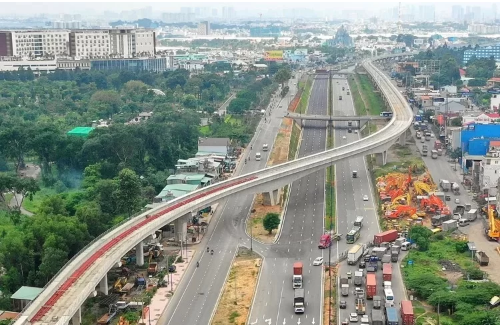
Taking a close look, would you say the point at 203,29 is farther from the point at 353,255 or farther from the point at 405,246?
the point at 353,255

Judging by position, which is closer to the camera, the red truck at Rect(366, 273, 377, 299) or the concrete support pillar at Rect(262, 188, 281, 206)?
the red truck at Rect(366, 273, 377, 299)

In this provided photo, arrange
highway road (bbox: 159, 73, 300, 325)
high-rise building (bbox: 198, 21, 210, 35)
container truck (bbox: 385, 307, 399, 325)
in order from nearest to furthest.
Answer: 1. container truck (bbox: 385, 307, 399, 325)
2. highway road (bbox: 159, 73, 300, 325)
3. high-rise building (bbox: 198, 21, 210, 35)

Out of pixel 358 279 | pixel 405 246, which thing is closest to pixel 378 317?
pixel 358 279

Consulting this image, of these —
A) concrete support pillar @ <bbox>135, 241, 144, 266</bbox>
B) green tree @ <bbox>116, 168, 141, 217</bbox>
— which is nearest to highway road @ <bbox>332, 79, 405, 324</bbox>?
concrete support pillar @ <bbox>135, 241, 144, 266</bbox>

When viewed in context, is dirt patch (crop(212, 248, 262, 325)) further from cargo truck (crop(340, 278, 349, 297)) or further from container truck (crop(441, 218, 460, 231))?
container truck (crop(441, 218, 460, 231))

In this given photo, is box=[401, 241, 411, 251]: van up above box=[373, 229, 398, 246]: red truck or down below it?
below

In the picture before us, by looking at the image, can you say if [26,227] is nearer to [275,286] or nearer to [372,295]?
[275,286]
